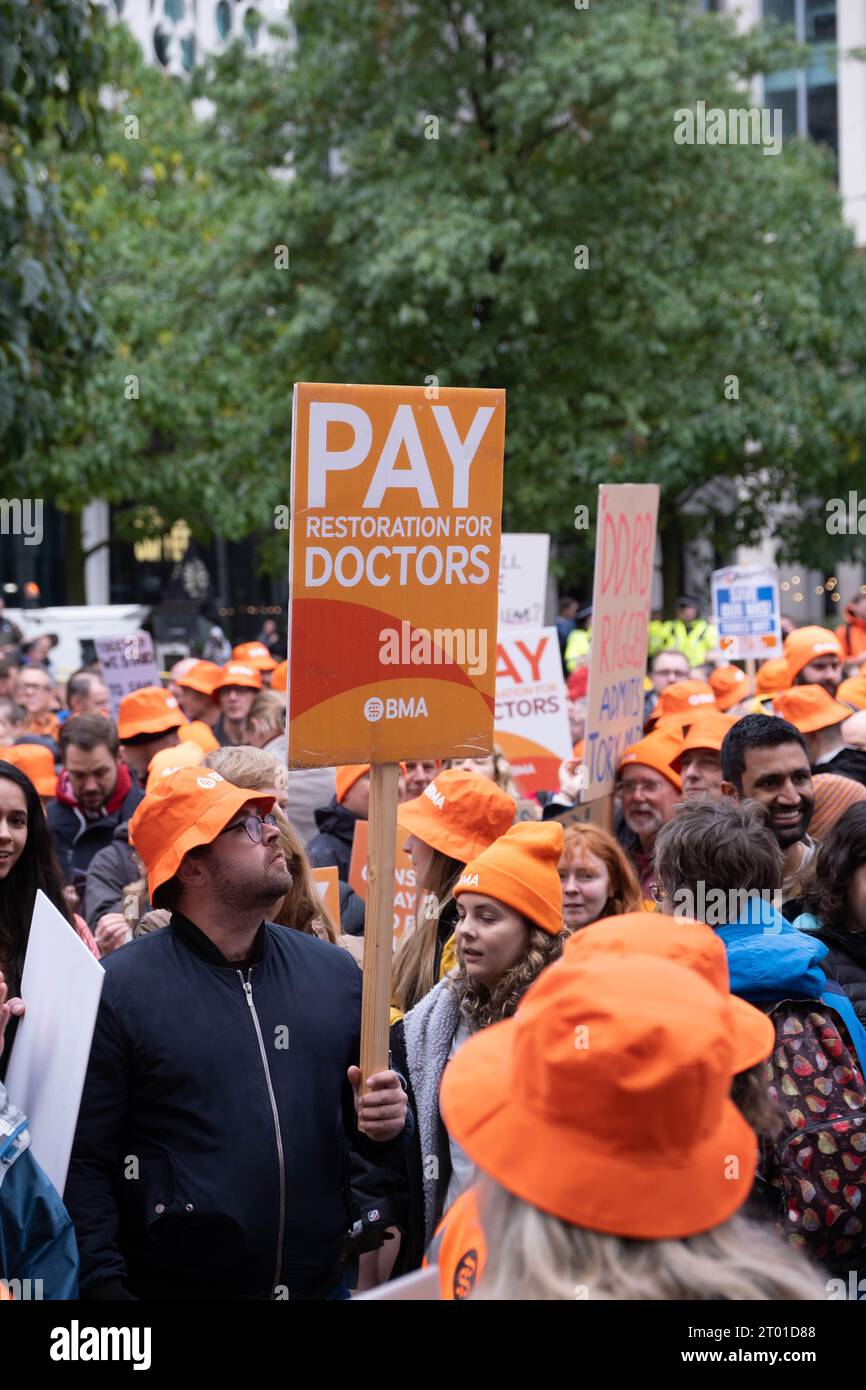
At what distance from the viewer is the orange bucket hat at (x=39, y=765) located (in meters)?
7.33

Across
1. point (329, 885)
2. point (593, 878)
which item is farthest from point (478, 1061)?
point (329, 885)

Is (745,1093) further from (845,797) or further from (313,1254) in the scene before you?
(845,797)

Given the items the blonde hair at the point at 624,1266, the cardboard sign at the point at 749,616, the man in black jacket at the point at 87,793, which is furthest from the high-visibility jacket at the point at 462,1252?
the cardboard sign at the point at 749,616

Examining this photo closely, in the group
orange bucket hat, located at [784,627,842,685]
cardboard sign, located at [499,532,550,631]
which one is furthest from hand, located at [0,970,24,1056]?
cardboard sign, located at [499,532,550,631]

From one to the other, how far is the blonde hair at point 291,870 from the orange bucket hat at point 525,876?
0.62 m

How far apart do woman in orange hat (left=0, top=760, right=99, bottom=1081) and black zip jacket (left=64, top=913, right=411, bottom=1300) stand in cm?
68

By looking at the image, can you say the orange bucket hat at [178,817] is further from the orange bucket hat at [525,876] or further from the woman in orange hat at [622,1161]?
the woman in orange hat at [622,1161]

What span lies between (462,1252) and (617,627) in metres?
4.31

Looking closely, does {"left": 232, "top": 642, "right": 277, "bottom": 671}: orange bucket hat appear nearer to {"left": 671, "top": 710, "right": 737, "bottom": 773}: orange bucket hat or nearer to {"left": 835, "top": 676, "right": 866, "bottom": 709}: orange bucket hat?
{"left": 835, "top": 676, "right": 866, "bottom": 709}: orange bucket hat

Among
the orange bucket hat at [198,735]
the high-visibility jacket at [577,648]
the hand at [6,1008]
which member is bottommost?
the hand at [6,1008]

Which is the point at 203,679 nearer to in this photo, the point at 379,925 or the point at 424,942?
the point at 424,942

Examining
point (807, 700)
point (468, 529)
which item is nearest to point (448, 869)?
point (468, 529)

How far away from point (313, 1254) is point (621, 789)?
10.8 ft

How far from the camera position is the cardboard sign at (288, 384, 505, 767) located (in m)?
3.52
